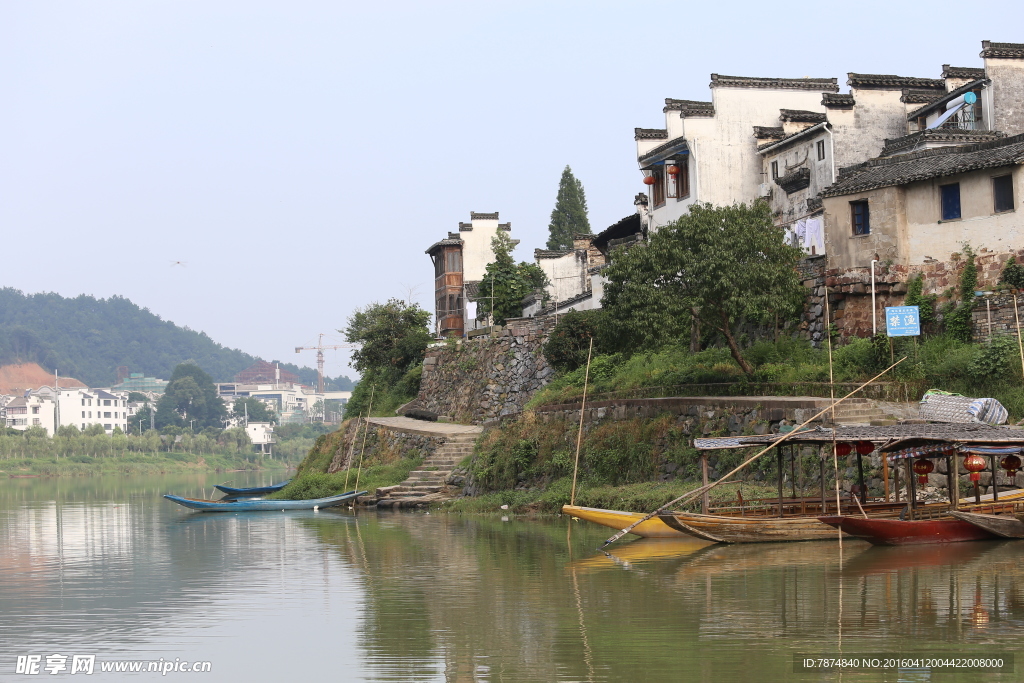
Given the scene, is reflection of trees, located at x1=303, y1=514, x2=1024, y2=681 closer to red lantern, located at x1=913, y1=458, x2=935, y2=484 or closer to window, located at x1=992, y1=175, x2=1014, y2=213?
red lantern, located at x1=913, y1=458, x2=935, y2=484

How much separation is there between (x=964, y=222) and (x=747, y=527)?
12.0 meters

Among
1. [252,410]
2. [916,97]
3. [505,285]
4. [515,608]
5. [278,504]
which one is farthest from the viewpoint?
[252,410]

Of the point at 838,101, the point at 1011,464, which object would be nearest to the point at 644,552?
the point at 1011,464

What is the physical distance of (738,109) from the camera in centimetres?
4028

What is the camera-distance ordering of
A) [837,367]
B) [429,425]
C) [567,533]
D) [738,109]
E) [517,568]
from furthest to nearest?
[429,425] → [738,109] → [837,367] → [567,533] → [517,568]

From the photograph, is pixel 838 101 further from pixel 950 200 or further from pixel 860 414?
pixel 860 414

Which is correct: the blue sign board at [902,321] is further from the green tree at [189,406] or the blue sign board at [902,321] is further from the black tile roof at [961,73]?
the green tree at [189,406]

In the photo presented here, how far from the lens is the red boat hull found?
20.1 metres

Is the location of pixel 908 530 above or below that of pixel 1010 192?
below

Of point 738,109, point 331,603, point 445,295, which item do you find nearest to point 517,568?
point 331,603

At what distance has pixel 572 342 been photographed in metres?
39.7

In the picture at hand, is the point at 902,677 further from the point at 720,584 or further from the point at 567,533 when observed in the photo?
the point at 567,533

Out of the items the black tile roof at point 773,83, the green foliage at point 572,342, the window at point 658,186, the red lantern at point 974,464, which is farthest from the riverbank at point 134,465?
the red lantern at point 974,464

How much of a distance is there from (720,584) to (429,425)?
26.0m
